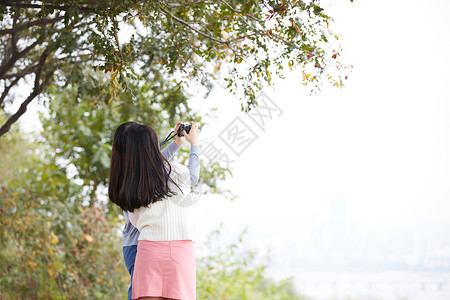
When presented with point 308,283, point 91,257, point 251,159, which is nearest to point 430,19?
point 251,159

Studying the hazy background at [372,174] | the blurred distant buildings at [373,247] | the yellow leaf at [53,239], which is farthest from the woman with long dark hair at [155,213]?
the blurred distant buildings at [373,247]

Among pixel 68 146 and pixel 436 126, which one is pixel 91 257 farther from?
pixel 436 126

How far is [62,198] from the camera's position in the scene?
5562mm

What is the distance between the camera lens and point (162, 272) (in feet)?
5.98

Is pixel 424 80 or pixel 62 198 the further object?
pixel 424 80

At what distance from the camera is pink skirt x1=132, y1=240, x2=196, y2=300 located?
5.96ft

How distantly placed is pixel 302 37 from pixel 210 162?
88.4 inches

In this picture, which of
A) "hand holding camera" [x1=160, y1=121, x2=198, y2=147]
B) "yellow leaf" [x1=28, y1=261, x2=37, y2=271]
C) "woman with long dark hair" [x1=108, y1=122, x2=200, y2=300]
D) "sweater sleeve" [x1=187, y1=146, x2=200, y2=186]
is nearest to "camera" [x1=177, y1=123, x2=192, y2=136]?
"hand holding camera" [x1=160, y1=121, x2=198, y2=147]

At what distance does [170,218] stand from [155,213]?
0.06 meters

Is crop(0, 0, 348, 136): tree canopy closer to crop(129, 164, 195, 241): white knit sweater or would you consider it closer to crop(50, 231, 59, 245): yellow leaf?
crop(129, 164, 195, 241): white knit sweater

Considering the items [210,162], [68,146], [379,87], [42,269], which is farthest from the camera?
[379,87]

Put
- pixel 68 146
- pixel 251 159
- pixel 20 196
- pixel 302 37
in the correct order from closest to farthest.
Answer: pixel 302 37 < pixel 20 196 < pixel 68 146 < pixel 251 159

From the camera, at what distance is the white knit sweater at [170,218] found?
6.09 feet

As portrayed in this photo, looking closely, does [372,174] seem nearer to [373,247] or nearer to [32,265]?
[373,247]
